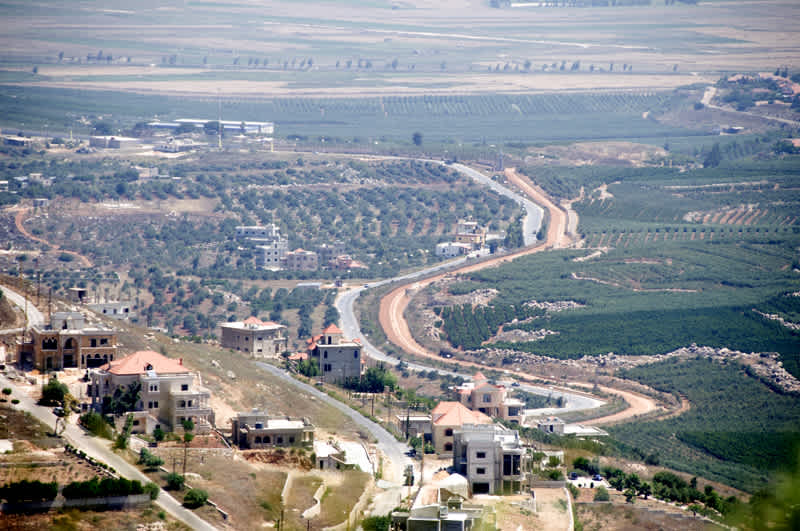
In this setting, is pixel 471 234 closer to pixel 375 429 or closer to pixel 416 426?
pixel 416 426

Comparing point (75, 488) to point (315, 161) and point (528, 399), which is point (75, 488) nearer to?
point (528, 399)

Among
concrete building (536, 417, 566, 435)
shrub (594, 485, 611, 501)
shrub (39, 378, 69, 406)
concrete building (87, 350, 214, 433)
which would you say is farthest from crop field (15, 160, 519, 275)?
shrub (39, 378, 69, 406)

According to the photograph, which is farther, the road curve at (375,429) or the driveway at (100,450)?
the road curve at (375,429)

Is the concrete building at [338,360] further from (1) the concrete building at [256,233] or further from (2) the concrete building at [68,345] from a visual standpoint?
(1) the concrete building at [256,233]

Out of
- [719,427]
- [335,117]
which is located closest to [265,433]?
[719,427]

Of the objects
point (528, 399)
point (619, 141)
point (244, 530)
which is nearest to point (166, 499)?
point (244, 530)

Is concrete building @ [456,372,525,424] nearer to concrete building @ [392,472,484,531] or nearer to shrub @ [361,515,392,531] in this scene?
concrete building @ [392,472,484,531]

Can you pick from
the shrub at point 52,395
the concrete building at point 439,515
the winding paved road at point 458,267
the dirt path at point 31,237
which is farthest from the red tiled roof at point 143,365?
the dirt path at point 31,237
